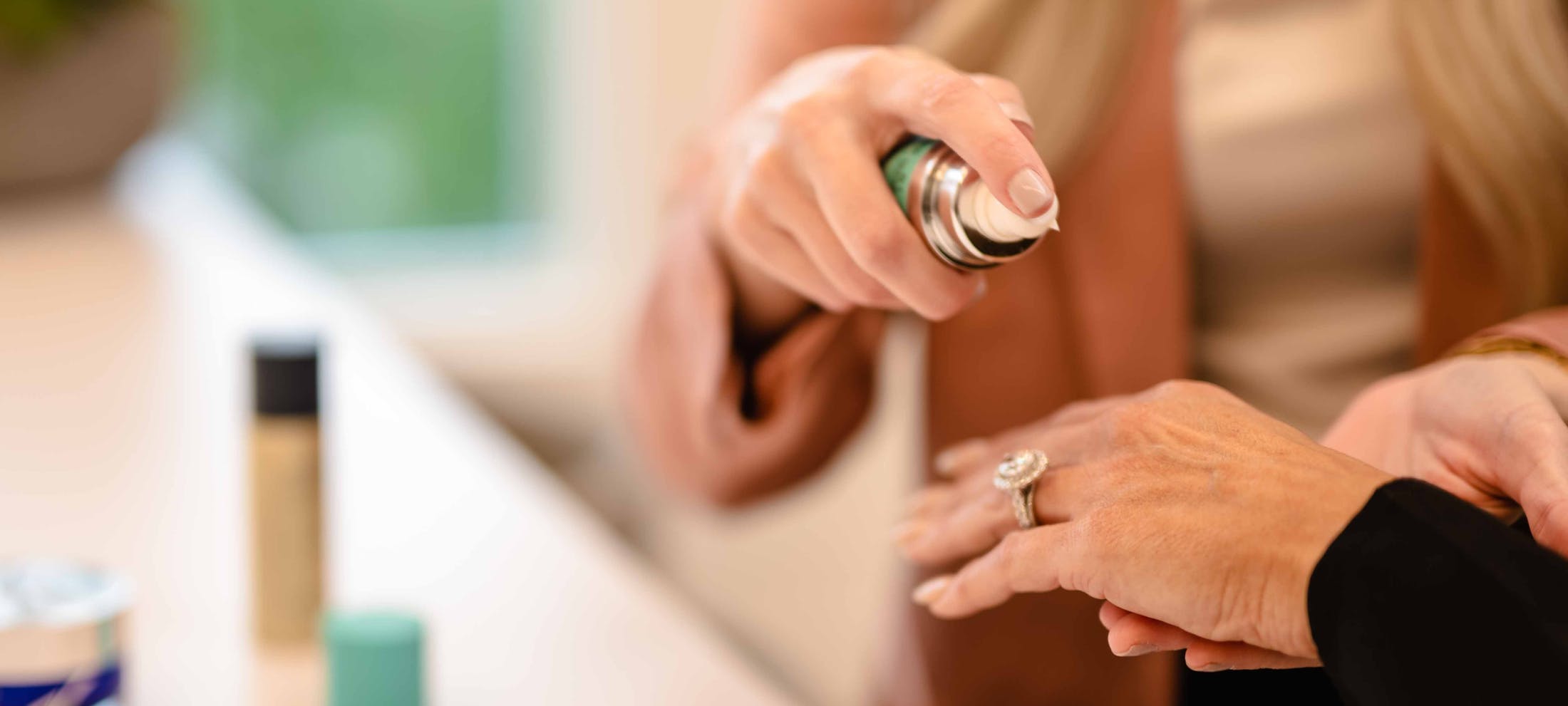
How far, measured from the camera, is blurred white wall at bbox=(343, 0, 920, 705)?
67.8 inches

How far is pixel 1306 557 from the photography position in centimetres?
29

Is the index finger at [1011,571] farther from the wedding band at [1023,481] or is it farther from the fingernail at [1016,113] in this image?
the fingernail at [1016,113]

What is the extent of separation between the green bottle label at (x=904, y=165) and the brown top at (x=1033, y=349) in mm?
191

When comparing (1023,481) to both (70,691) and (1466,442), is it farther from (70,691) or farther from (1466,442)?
(70,691)

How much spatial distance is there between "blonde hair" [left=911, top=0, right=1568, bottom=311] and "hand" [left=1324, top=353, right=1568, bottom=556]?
165mm

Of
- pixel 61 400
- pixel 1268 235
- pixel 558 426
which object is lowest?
pixel 558 426

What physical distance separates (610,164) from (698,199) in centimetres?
131

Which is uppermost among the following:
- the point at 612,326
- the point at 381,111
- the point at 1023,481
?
the point at 381,111

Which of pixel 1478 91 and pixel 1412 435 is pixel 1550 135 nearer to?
pixel 1478 91

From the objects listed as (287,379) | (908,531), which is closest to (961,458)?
(908,531)

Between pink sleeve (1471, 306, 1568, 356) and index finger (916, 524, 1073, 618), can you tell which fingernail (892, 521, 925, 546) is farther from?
pink sleeve (1471, 306, 1568, 356)

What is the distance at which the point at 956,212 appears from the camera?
0.37 meters

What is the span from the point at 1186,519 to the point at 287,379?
1.19ft

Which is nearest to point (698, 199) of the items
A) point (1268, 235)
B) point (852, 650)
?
point (1268, 235)
